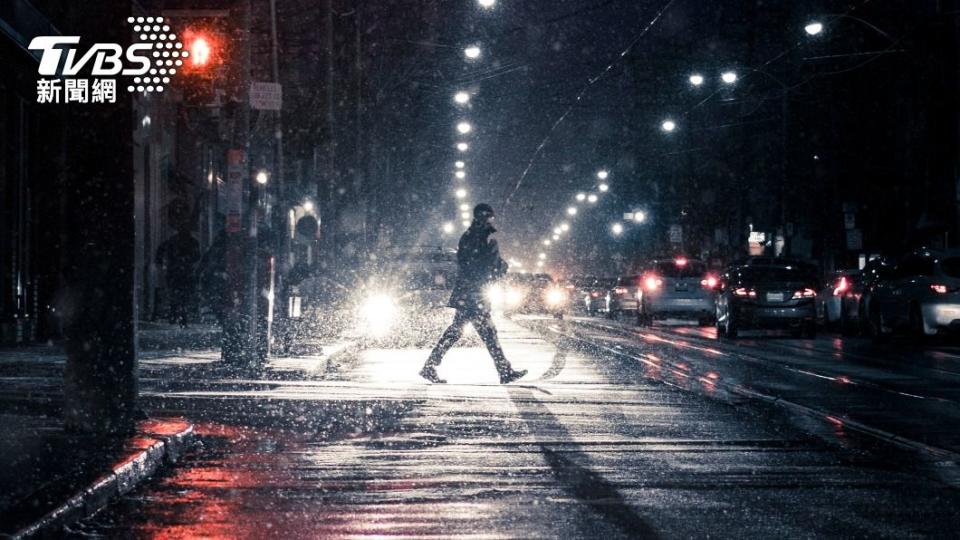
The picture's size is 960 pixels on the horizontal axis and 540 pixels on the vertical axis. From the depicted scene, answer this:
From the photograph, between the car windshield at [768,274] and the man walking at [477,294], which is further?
the car windshield at [768,274]

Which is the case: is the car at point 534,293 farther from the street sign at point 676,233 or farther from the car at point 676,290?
the street sign at point 676,233

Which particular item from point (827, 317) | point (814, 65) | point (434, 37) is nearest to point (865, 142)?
point (814, 65)

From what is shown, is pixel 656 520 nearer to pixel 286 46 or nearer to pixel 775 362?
pixel 775 362

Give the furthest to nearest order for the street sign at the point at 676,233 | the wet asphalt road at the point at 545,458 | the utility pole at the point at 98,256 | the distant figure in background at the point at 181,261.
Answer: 1. the street sign at the point at 676,233
2. the distant figure in background at the point at 181,261
3. the utility pole at the point at 98,256
4. the wet asphalt road at the point at 545,458

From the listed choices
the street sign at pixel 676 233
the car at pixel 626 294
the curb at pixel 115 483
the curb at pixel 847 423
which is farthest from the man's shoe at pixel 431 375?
the street sign at pixel 676 233

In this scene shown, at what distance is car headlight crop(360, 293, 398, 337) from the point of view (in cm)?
2786

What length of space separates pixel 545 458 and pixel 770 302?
2045cm

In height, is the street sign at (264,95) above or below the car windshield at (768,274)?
above

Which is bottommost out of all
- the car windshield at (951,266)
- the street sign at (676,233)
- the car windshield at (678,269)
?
the car windshield at (951,266)

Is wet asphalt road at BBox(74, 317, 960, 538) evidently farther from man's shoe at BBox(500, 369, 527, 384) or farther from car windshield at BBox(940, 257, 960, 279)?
car windshield at BBox(940, 257, 960, 279)

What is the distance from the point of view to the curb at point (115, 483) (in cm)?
596

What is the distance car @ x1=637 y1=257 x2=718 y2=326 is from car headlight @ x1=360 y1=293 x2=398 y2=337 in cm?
998

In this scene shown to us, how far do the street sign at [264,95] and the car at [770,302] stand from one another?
49.4 ft

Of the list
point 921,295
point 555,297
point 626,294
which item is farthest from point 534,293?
point 921,295
